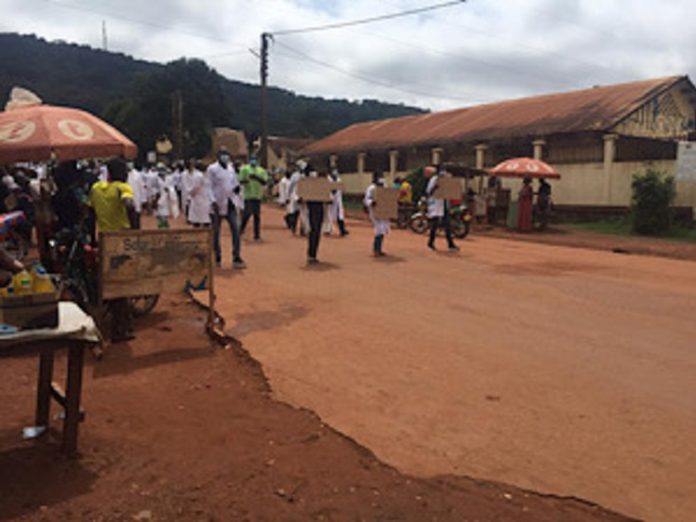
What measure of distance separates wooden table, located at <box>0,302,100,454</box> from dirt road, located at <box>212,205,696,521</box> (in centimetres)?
159

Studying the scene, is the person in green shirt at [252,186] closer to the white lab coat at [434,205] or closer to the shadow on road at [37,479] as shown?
the white lab coat at [434,205]

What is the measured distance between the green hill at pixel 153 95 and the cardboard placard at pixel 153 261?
44.4 metres

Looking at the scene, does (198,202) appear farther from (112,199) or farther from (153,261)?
(153,261)

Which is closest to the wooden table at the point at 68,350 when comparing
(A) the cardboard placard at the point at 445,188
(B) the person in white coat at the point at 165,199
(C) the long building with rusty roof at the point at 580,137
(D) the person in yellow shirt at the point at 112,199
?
(D) the person in yellow shirt at the point at 112,199

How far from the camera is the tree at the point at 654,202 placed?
59.4 feet

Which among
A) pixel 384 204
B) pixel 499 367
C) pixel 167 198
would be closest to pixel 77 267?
pixel 499 367

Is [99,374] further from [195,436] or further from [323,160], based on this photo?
[323,160]

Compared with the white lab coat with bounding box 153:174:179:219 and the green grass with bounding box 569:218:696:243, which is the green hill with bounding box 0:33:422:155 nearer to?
the white lab coat with bounding box 153:174:179:219

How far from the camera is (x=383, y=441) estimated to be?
3.95 metres

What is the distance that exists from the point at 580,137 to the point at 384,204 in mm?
12934

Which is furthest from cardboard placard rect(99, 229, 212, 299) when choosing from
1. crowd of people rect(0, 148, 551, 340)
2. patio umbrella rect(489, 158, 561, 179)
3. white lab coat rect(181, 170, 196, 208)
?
patio umbrella rect(489, 158, 561, 179)

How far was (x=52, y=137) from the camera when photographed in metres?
5.79

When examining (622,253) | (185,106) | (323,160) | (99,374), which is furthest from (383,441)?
(185,106)

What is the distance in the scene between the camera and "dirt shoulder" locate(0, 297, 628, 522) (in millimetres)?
3164
